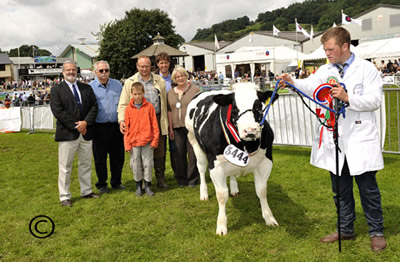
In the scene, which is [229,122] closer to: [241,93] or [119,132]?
[241,93]

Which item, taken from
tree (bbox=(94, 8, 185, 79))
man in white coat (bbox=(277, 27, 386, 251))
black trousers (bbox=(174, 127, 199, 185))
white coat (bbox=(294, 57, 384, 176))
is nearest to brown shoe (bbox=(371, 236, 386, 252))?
man in white coat (bbox=(277, 27, 386, 251))

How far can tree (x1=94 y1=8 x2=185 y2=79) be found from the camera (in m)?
48.2

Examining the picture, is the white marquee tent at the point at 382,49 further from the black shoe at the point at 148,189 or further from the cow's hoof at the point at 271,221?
the cow's hoof at the point at 271,221

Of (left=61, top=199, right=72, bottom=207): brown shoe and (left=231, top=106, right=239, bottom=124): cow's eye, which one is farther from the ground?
(left=231, top=106, right=239, bottom=124): cow's eye

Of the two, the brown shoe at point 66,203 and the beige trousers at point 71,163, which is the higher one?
the beige trousers at point 71,163

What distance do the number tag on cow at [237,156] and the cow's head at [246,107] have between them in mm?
→ 309

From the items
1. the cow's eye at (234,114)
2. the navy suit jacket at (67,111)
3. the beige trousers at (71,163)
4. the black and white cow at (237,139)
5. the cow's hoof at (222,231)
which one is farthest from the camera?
the beige trousers at (71,163)

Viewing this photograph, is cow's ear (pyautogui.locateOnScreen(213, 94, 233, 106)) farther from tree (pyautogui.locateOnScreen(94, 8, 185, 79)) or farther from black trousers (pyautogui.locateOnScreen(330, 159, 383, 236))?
tree (pyautogui.locateOnScreen(94, 8, 185, 79))

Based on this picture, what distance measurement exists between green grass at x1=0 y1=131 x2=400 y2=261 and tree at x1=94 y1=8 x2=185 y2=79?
40.8 m

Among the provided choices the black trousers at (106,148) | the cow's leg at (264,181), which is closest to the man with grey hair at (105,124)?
the black trousers at (106,148)

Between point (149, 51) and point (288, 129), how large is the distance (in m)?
17.6

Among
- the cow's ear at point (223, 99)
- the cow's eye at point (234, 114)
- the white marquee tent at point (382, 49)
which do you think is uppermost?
the white marquee tent at point (382, 49)

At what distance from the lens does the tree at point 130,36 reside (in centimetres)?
4825

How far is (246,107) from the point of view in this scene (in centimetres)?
375
